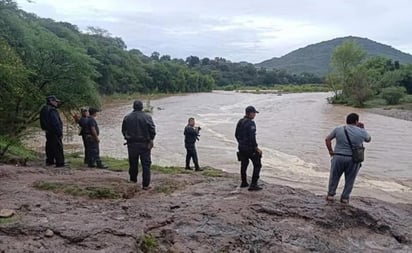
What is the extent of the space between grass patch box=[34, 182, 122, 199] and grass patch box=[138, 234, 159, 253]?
230cm

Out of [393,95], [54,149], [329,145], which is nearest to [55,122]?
[54,149]

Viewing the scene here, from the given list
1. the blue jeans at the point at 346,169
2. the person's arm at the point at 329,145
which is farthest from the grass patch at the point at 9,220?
the blue jeans at the point at 346,169

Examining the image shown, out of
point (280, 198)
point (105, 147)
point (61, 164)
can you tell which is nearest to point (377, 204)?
point (280, 198)

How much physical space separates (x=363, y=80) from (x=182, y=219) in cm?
6301

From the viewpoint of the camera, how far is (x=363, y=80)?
214 ft

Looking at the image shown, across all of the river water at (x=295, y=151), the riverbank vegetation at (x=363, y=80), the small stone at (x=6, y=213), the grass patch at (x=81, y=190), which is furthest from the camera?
the riverbank vegetation at (x=363, y=80)

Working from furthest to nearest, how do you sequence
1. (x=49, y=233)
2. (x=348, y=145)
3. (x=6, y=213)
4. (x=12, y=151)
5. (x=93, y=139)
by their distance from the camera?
(x=12, y=151) → (x=93, y=139) → (x=348, y=145) → (x=6, y=213) → (x=49, y=233)

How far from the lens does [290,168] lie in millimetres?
19297

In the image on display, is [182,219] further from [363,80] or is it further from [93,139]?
[363,80]

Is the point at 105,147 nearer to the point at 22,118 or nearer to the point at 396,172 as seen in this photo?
the point at 22,118

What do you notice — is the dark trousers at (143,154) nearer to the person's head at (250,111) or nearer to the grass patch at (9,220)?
the person's head at (250,111)

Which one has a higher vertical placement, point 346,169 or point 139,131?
point 139,131

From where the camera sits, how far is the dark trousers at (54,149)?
10.9 m

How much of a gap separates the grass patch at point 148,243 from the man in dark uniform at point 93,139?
19.4 ft
